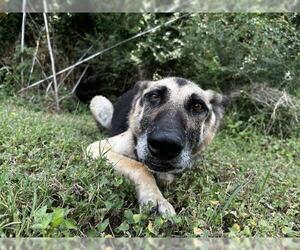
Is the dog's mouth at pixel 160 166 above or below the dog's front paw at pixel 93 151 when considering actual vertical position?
above

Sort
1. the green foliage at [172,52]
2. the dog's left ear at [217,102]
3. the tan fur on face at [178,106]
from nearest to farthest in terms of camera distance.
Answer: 1. the tan fur on face at [178,106]
2. the dog's left ear at [217,102]
3. the green foliage at [172,52]

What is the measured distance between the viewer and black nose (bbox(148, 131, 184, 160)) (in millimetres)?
3520

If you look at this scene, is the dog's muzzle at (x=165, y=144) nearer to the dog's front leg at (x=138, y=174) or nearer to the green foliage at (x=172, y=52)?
the dog's front leg at (x=138, y=174)

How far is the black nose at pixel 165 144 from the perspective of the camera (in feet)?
11.5

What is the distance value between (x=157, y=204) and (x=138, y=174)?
0.47m

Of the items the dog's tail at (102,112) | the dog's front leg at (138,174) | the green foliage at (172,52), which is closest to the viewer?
the dog's front leg at (138,174)

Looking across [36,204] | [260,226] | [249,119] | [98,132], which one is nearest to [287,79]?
[249,119]

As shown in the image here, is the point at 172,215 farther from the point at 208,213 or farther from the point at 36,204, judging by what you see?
the point at 36,204

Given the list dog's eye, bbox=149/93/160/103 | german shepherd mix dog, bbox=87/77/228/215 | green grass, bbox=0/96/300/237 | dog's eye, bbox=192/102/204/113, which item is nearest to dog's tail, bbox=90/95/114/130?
german shepherd mix dog, bbox=87/77/228/215

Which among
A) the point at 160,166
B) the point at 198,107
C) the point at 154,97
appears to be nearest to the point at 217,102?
the point at 198,107

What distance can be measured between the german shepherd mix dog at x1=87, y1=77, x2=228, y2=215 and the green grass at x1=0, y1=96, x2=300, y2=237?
0.17 m

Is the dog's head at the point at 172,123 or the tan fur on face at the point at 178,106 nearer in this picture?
the dog's head at the point at 172,123

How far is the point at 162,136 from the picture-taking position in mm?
3514

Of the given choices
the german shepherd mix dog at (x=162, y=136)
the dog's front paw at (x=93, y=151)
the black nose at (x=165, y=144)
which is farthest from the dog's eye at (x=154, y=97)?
the black nose at (x=165, y=144)
